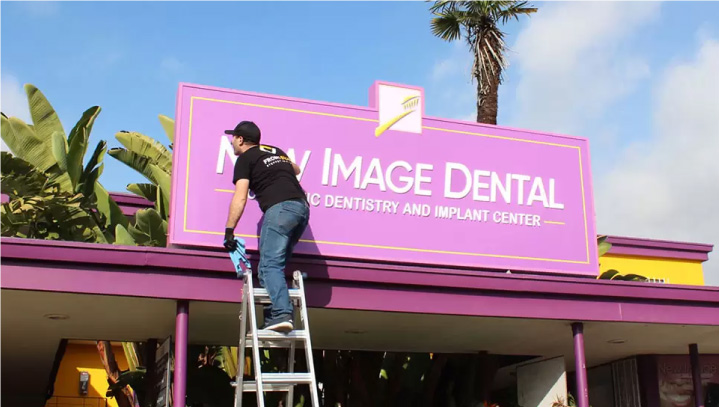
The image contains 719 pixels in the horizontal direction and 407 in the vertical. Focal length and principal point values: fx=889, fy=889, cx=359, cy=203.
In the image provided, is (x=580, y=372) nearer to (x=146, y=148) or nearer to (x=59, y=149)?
(x=59, y=149)

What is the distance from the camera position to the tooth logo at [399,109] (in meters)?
10.2

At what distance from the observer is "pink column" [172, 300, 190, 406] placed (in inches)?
320

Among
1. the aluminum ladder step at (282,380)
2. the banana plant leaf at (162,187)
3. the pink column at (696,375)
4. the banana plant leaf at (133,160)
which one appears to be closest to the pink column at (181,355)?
the aluminum ladder step at (282,380)

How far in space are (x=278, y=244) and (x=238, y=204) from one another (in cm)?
52

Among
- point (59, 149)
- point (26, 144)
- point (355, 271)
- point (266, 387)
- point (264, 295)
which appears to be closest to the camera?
point (266, 387)

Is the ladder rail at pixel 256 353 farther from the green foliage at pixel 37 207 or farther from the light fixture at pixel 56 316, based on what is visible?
the green foliage at pixel 37 207

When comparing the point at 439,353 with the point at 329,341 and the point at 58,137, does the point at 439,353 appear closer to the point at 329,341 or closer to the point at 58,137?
the point at 329,341

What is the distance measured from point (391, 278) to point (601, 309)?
2.47 m

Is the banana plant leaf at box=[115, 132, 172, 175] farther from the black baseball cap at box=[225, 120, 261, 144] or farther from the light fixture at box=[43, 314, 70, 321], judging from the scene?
the black baseball cap at box=[225, 120, 261, 144]

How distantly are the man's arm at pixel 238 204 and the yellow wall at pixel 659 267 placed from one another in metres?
12.9

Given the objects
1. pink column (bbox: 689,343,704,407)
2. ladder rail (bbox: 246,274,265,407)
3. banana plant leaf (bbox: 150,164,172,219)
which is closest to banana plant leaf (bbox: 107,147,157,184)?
banana plant leaf (bbox: 150,164,172,219)

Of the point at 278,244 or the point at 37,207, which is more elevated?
the point at 37,207

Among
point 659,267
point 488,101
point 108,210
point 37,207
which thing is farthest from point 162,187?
point 659,267

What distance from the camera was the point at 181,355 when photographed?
8.19m
